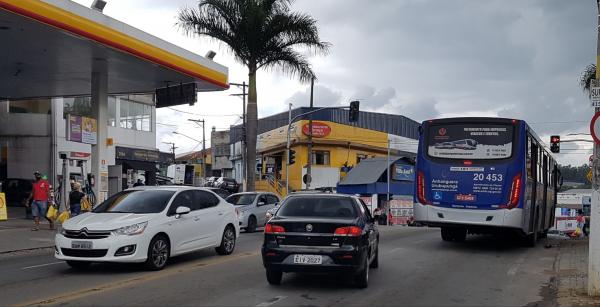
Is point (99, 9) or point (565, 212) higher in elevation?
point (99, 9)

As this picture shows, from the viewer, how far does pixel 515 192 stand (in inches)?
582

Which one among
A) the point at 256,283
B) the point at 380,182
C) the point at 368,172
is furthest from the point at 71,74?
the point at 368,172

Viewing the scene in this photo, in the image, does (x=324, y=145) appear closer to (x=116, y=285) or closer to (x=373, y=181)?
(x=373, y=181)

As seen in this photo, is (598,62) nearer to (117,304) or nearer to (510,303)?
(510,303)

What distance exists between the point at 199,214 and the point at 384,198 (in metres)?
34.5

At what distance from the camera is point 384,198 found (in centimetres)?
4612

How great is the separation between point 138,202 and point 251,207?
10.5 m

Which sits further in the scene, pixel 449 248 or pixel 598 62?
pixel 449 248

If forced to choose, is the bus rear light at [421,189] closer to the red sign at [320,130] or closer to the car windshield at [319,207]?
the car windshield at [319,207]

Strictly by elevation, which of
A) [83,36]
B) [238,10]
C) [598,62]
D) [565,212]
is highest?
[238,10]

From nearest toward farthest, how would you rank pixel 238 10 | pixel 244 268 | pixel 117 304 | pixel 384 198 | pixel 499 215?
pixel 117 304, pixel 244 268, pixel 499 215, pixel 238 10, pixel 384 198

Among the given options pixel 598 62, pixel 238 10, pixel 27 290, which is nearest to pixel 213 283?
pixel 27 290

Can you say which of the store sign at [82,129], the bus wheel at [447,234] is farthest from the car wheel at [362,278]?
the store sign at [82,129]

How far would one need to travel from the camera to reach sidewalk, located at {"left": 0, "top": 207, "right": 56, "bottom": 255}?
1546cm
